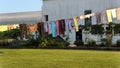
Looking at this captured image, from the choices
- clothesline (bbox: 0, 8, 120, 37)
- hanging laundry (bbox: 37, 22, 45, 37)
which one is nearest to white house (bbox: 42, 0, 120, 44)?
hanging laundry (bbox: 37, 22, 45, 37)

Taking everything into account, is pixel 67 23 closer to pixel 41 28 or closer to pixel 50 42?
pixel 41 28


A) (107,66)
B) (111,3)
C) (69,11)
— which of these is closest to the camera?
(107,66)

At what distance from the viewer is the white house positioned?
44406mm

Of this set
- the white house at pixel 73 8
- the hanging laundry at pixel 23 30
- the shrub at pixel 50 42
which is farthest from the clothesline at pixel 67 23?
the white house at pixel 73 8

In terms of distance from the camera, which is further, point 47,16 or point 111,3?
point 47,16

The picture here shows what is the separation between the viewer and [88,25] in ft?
138

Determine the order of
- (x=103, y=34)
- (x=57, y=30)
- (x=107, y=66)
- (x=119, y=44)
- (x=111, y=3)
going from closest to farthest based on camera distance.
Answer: (x=107, y=66)
(x=57, y=30)
(x=119, y=44)
(x=103, y=34)
(x=111, y=3)

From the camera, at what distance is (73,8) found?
47.1 m

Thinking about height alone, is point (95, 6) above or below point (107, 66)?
above

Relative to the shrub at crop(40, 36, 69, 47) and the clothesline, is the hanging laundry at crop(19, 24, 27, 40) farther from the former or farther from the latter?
the shrub at crop(40, 36, 69, 47)

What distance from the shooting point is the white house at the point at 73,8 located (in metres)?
44.4

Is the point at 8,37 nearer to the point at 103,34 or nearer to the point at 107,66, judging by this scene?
the point at 103,34

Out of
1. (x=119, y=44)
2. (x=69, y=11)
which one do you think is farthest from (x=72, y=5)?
(x=119, y=44)

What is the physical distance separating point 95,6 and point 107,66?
30.4 metres
